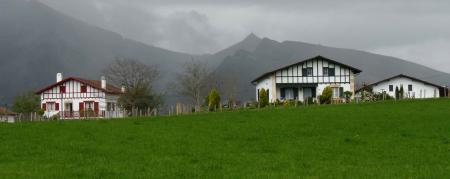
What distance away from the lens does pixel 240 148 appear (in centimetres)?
2511

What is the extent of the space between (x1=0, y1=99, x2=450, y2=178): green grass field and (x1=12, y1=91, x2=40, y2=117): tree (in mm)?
78315

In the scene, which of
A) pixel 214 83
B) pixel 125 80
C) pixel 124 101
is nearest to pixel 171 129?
pixel 124 101

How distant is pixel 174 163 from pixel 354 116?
22248 millimetres

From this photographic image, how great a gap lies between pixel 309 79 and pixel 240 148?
52.2 m

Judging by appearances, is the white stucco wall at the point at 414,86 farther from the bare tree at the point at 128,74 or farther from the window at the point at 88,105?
the bare tree at the point at 128,74

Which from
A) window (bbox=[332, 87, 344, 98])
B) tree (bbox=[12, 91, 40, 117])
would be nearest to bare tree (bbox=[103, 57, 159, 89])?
tree (bbox=[12, 91, 40, 117])

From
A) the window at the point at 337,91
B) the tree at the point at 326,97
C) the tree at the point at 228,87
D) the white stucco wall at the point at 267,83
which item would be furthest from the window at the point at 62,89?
the tree at the point at 228,87

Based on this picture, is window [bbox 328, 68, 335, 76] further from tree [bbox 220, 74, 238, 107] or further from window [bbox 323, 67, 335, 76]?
tree [bbox 220, 74, 238, 107]

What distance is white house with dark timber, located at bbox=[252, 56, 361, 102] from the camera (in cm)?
7612

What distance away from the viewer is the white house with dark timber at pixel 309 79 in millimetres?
76125

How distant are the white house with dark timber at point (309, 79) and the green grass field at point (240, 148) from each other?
116 ft

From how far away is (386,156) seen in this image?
74.2ft

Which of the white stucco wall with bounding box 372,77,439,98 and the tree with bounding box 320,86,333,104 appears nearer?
the tree with bounding box 320,86,333,104

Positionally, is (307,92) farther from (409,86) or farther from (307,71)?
(409,86)
